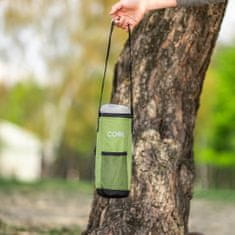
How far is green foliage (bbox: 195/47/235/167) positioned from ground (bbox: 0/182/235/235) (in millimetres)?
20107

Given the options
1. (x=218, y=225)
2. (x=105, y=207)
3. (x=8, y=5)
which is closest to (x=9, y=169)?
(x=8, y=5)

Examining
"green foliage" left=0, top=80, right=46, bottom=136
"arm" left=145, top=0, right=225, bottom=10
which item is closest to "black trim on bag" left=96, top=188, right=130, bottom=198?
"arm" left=145, top=0, right=225, bottom=10

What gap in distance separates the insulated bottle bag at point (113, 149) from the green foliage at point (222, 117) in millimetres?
31703

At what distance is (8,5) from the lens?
26.0 metres

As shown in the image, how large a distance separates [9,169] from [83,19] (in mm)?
10848

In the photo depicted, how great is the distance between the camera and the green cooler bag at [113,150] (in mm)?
4672

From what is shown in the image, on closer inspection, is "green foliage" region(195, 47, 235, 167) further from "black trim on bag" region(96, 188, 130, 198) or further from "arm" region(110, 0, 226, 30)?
"arm" region(110, 0, 226, 30)

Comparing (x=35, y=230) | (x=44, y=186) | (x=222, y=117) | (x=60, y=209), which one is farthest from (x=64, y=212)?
(x=222, y=117)

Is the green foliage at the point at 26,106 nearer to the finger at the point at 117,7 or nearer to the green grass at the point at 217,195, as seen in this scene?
the green grass at the point at 217,195

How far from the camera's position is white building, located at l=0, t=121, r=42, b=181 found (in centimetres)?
3806

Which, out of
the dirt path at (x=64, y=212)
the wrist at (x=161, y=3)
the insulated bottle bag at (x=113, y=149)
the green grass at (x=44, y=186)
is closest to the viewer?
the wrist at (x=161, y=3)

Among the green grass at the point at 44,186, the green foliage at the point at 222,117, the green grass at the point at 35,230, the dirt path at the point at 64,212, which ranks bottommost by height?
the green grass at the point at 35,230

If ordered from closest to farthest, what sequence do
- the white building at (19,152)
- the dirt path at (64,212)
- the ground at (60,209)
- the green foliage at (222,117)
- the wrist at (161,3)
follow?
the wrist at (161,3)
the ground at (60,209)
the dirt path at (64,212)
the green foliage at (222,117)
the white building at (19,152)

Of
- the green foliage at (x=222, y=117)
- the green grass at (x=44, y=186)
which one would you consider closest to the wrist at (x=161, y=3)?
the green grass at (x=44, y=186)
